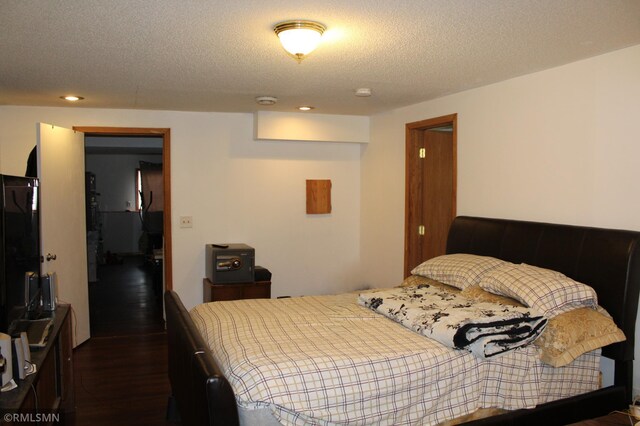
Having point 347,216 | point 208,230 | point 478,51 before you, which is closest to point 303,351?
point 478,51

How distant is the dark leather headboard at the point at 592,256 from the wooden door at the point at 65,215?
3377mm

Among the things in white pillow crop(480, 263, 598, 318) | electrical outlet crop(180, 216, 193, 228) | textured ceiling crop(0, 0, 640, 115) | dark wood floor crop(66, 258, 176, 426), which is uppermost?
textured ceiling crop(0, 0, 640, 115)

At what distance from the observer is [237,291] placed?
15.9ft

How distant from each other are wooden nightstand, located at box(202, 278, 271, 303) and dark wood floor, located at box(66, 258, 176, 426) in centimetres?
63

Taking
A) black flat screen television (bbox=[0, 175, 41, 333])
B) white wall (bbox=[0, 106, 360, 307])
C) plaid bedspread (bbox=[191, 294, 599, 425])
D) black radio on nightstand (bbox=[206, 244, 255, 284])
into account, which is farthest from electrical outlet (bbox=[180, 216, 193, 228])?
plaid bedspread (bbox=[191, 294, 599, 425])

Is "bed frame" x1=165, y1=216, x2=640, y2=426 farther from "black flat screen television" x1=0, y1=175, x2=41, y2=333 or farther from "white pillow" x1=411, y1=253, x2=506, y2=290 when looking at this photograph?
"black flat screen television" x1=0, y1=175, x2=41, y2=333

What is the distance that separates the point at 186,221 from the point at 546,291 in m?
3.61

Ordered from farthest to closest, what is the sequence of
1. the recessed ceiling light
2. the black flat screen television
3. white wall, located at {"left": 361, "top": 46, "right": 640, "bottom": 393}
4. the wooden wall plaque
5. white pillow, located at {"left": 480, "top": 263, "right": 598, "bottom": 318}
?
the wooden wall plaque → the recessed ceiling light → white wall, located at {"left": 361, "top": 46, "right": 640, "bottom": 393} → white pillow, located at {"left": 480, "top": 263, "right": 598, "bottom": 318} → the black flat screen television

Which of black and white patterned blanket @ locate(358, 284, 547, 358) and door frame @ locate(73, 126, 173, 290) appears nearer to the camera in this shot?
black and white patterned blanket @ locate(358, 284, 547, 358)

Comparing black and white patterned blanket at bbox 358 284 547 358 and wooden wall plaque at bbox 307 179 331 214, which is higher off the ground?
wooden wall plaque at bbox 307 179 331 214

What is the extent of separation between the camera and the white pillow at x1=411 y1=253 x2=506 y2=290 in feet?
10.5

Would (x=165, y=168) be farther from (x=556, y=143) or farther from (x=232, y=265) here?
(x=556, y=143)

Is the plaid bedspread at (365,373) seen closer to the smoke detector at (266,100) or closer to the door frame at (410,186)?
the door frame at (410,186)

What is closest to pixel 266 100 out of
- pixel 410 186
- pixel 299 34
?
pixel 410 186
